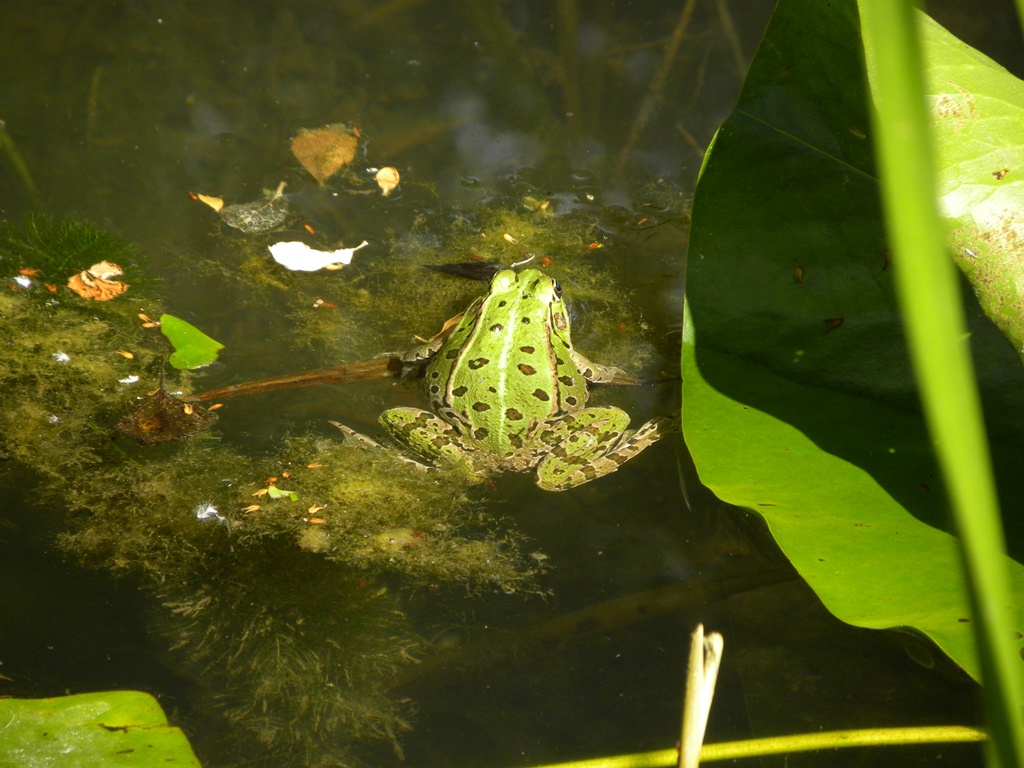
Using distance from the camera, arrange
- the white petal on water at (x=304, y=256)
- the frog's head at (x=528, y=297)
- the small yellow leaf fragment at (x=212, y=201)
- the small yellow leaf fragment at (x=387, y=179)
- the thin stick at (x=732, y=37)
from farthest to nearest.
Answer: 1. the thin stick at (x=732, y=37)
2. the small yellow leaf fragment at (x=387, y=179)
3. the small yellow leaf fragment at (x=212, y=201)
4. the white petal on water at (x=304, y=256)
5. the frog's head at (x=528, y=297)

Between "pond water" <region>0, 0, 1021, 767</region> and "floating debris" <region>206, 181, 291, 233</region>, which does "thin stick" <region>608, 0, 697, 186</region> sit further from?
"floating debris" <region>206, 181, 291, 233</region>

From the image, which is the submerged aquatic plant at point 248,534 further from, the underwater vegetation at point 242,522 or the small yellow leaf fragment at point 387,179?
the small yellow leaf fragment at point 387,179

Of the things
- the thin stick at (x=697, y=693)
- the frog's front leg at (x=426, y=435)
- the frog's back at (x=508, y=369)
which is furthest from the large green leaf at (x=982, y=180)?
the frog's front leg at (x=426, y=435)

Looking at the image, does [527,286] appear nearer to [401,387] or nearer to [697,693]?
[401,387]

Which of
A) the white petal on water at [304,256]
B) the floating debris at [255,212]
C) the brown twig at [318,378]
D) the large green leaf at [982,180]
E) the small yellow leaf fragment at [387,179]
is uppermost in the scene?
the large green leaf at [982,180]

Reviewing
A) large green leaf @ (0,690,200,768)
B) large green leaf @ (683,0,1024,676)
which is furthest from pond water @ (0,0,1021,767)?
large green leaf @ (683,0,1024,676)

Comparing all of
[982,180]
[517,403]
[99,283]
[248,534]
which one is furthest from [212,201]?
[982,180]
